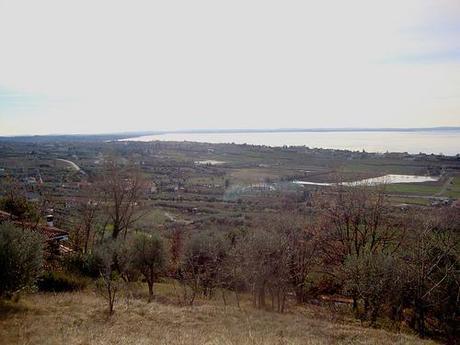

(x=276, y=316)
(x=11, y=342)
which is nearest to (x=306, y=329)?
(x=276, y=316)

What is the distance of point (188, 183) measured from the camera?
63.9 meters

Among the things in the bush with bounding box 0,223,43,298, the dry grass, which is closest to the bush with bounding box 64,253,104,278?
the dry grass

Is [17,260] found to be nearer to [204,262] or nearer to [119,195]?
[204,262]

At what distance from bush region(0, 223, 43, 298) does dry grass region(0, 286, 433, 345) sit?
615 mm

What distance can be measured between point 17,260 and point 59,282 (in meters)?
5.14

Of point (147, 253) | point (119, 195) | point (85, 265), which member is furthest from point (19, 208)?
point (147, 253)

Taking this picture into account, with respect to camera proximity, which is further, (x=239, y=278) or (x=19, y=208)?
(x=19, y=208)

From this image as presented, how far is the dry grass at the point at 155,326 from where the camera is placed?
33.9 ft

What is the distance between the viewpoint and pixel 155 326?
1195 cm

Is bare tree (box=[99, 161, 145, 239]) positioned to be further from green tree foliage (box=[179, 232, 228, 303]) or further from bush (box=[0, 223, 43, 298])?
bush (box=[0, 223, 43, 298])

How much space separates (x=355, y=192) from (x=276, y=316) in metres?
10.3

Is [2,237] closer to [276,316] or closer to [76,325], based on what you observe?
[76,325]

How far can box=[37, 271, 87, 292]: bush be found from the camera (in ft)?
54.2

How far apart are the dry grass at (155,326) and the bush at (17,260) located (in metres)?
0.62
